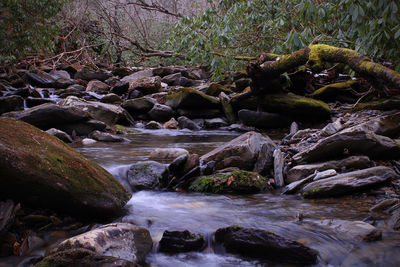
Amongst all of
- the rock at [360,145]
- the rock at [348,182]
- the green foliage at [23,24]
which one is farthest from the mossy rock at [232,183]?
the green foliage at [23,24]

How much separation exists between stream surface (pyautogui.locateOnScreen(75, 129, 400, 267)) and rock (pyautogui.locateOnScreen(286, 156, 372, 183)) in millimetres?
576

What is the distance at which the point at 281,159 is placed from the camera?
4766 millimetres

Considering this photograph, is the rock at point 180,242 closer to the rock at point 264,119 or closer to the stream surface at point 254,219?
the stream surface at point 254,219

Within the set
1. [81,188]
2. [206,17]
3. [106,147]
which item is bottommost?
[106,147]

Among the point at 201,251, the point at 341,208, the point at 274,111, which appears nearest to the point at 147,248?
the point at 201,251

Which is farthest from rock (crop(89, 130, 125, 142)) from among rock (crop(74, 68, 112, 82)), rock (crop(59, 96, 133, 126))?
rock (crop(74, 68, 112, 82))

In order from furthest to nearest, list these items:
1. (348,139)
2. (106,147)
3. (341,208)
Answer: (106,147) → (348,139) → (341,208)

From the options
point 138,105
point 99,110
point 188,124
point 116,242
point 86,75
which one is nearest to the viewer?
point 116,242

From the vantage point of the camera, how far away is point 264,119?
934cm

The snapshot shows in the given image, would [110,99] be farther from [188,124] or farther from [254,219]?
[254,219]

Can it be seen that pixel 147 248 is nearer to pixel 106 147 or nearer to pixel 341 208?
pixel 341 208

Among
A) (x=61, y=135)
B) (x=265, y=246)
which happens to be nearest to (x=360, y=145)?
(x=265, y=246)

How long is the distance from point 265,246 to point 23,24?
9.38 meters

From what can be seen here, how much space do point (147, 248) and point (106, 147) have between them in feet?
14.5
